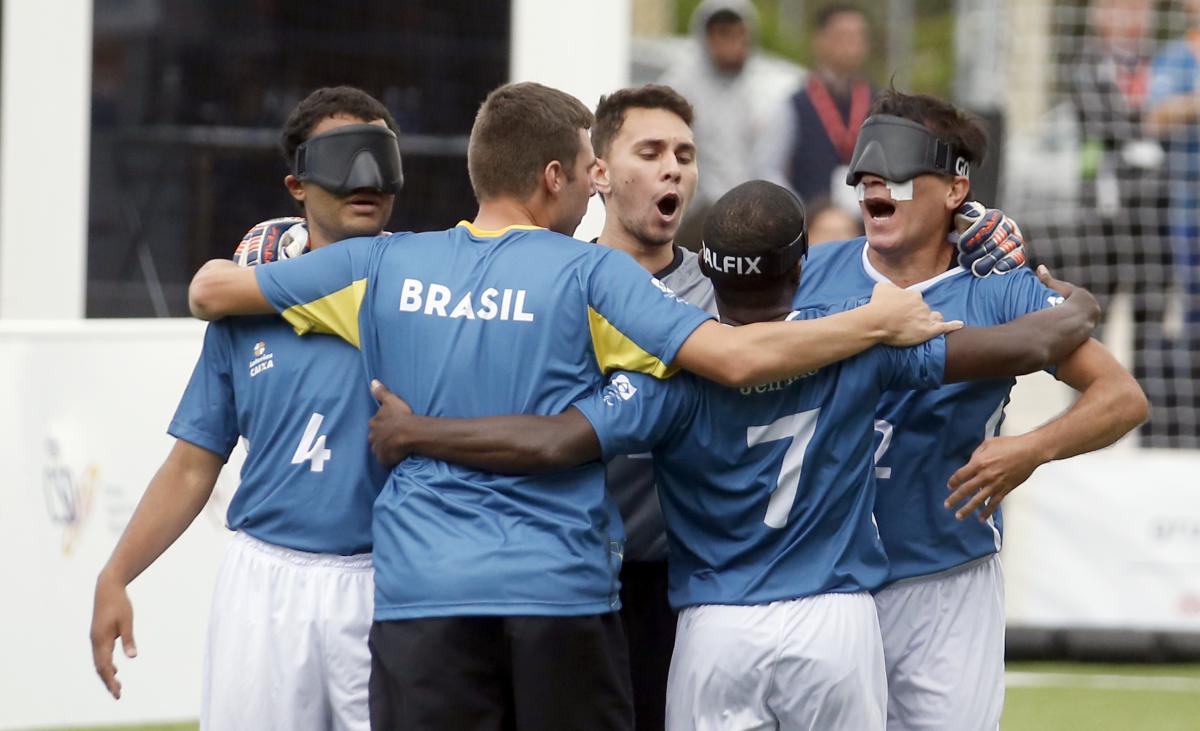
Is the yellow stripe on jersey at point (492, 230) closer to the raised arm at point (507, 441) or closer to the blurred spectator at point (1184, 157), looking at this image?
the raised arm at point (507, 441)

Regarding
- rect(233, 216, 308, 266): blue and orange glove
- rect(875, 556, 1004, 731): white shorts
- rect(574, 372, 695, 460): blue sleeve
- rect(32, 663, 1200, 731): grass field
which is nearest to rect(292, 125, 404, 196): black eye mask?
rect(233, 216, 308, 266): blue and orange glove

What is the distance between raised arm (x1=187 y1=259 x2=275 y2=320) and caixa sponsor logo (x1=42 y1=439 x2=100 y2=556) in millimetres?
2952

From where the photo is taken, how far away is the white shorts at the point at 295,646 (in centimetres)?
410

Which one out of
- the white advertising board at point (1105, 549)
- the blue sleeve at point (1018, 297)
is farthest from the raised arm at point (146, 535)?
the white advertising board at point (1105, 549)

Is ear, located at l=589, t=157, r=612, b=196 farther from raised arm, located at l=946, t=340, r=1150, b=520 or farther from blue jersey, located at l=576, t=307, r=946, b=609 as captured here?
raised arm, located at l=946, t=340, r=1150, b=520

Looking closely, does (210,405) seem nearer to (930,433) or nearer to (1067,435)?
(930,433)

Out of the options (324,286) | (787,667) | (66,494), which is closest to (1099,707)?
(787,667)

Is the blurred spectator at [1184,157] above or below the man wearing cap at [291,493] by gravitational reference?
above

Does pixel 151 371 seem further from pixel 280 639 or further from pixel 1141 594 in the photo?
pixel 1141 594

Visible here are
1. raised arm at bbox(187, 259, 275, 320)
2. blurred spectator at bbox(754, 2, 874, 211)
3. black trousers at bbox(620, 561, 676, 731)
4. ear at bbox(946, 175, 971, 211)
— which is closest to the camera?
raised arm at bbox(187, 259, 275, 320)

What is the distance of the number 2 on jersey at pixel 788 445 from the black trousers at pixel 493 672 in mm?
477

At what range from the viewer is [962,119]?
443 centimetres

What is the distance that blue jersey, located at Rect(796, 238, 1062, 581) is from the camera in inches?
166

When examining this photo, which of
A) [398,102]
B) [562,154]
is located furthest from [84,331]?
[562,154]
